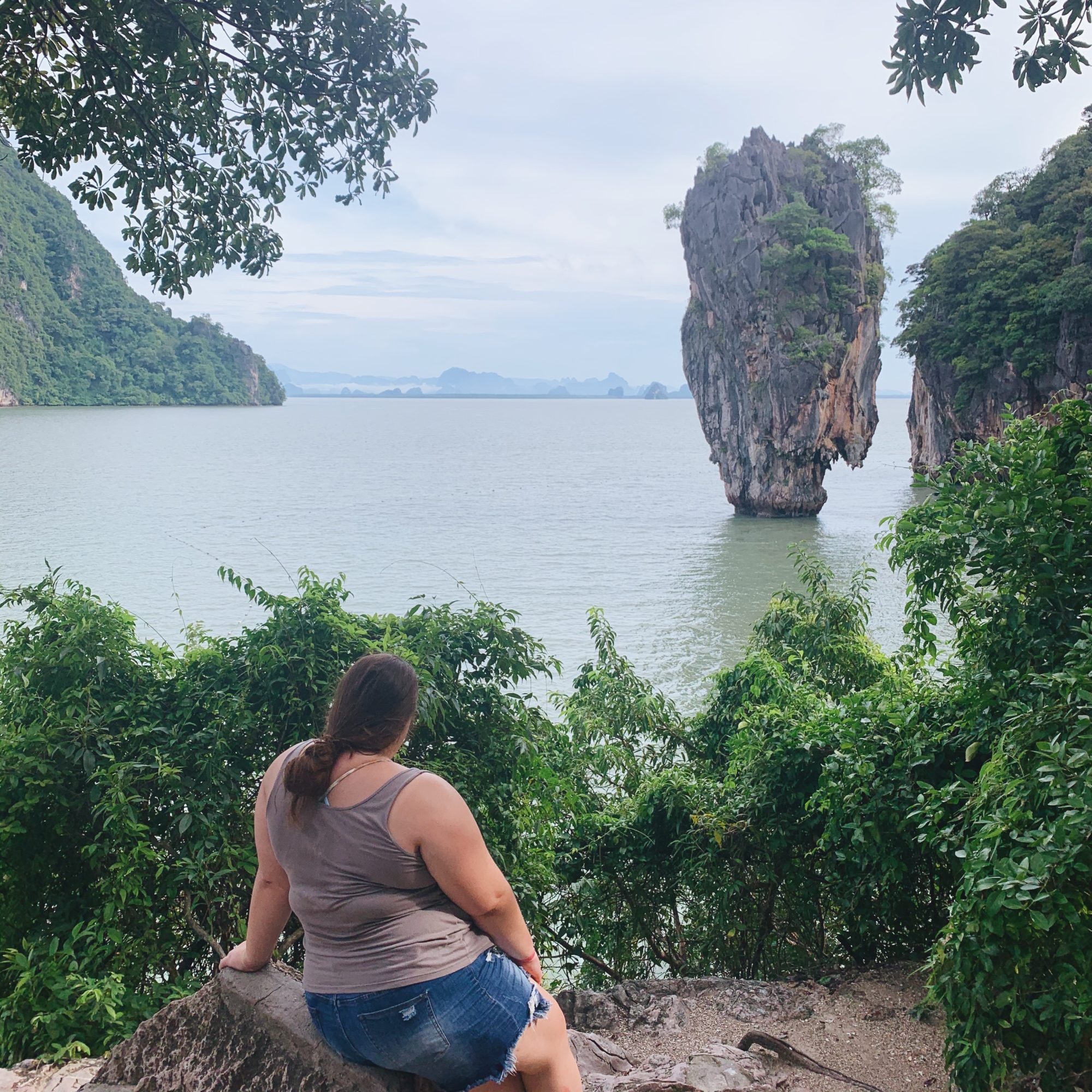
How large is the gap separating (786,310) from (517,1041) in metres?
39.8

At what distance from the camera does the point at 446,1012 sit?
2.21 m

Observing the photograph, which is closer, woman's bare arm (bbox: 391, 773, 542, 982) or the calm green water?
woman's bare arm (bbox: 391, 773, 542, 982)

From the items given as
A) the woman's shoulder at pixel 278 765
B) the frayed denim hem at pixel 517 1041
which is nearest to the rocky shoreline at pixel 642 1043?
the frayed denim hem at pixel 517 1041

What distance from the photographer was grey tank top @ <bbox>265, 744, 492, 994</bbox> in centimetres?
217

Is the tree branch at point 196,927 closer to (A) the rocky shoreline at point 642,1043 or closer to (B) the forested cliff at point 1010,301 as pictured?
(A) the rocky shoreline at point 642,1043

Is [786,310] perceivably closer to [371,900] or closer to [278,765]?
[278,765]

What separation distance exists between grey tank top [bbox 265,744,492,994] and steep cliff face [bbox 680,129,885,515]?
39.0 meters

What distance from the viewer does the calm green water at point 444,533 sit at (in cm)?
2373

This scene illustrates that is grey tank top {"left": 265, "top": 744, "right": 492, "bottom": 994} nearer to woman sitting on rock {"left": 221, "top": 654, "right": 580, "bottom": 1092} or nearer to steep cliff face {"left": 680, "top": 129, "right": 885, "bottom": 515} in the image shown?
woman sitting on rock {"left": 221, "top": 654, "right": 580, "bottom": 1092}

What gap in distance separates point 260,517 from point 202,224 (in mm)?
38370

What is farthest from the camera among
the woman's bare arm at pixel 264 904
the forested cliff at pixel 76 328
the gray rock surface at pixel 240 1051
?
the forested cliff at pixel 76 328

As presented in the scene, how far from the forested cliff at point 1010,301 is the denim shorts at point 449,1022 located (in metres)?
29.7

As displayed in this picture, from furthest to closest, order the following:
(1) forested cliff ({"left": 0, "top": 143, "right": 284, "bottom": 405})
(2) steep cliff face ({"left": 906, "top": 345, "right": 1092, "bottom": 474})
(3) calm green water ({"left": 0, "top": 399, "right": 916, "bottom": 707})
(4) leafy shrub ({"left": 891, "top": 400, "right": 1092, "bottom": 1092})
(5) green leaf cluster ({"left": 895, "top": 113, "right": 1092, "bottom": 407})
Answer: (1) forested cliff ({"left": 0, "top": 143, "right": 284, "bottom": 405}) → (5) green leaf cluster ({"left": 895, "top": 113, "right": 1092, "bottom": 407}) → (2) steep cliff face ({"left": 906, "top": 345, "right": 1092, "bottom": 474}) → (3) calm green water ({"left": 0, "top": 399, "right": 916, "bottom": 707}) → (4) leafy shrub ({"left": 891, "top": 400, "right": 1092, "bottom": 1092})

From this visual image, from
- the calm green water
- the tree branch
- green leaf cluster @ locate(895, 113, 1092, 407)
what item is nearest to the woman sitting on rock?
the tree branch
